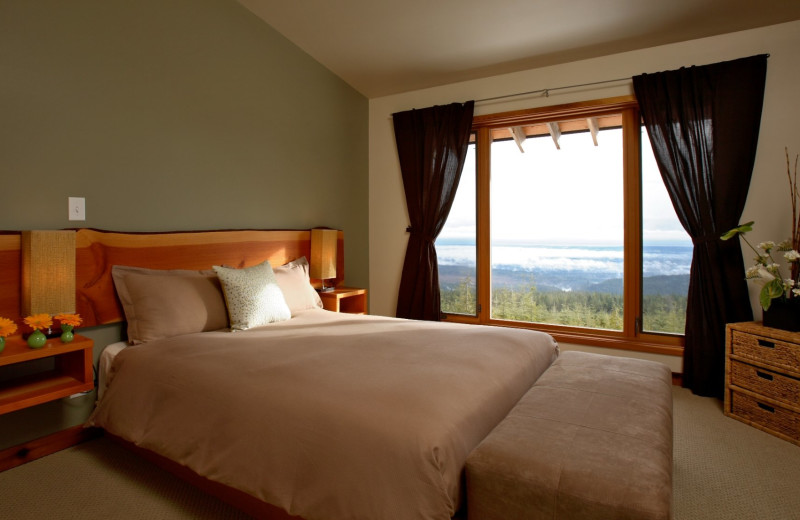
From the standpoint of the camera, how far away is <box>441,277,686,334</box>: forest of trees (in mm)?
3521

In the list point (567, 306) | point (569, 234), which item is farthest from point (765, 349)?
point (569, 234)

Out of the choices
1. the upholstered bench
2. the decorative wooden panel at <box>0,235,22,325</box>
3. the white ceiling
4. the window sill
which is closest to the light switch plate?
the decorative wooden panel at <box>0,235,22,325</box>

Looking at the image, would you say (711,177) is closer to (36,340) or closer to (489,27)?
(489,27)

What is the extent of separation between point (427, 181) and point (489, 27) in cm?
146

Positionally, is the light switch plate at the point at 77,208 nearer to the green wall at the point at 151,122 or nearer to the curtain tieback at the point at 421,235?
the green wall at the point at 151,122

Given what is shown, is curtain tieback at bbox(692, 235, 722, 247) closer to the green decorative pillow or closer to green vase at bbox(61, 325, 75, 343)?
the green decorative pillow

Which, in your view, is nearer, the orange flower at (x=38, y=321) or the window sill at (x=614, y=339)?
the orange flower at (x=38, y=321)

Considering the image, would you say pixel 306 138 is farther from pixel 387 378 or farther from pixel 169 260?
pixel 387 378

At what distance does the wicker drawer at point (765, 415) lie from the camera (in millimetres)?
2412

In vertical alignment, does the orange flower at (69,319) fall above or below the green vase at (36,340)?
above

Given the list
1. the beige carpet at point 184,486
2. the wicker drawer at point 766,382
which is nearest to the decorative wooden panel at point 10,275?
the beige carpet at point 184,486

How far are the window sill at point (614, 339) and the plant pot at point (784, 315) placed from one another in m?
0.79

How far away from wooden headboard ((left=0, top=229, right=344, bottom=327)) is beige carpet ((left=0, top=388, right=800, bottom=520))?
2.28 ft

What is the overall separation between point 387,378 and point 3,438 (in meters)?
1.90
